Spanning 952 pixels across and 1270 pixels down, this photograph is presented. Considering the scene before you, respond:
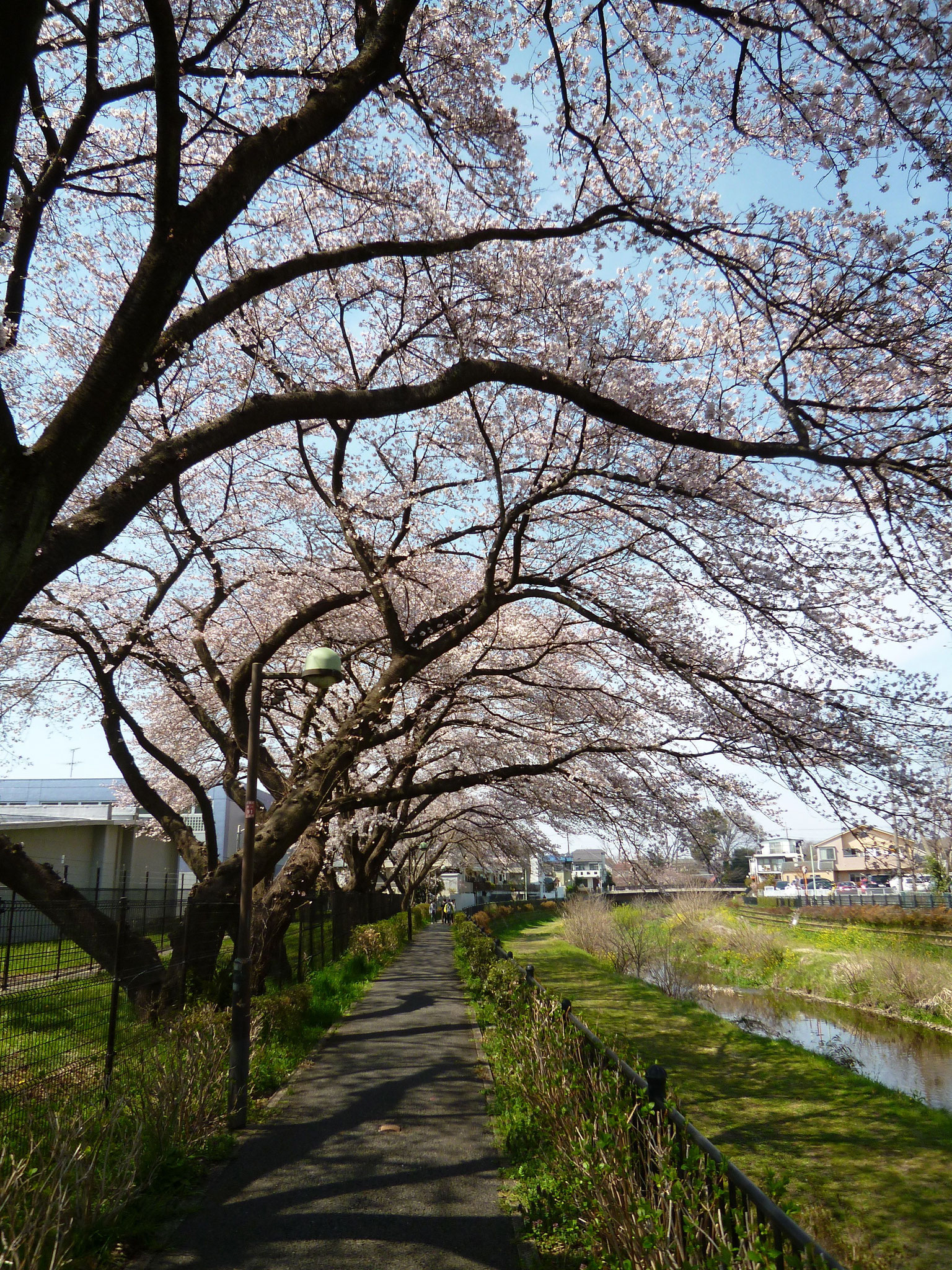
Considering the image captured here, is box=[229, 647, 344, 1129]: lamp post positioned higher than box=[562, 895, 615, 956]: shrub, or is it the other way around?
box=[229, 647, 344, 1129]: lamp post

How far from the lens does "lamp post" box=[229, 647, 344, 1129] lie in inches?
290

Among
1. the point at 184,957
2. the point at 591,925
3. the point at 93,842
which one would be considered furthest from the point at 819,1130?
the point at 93,842

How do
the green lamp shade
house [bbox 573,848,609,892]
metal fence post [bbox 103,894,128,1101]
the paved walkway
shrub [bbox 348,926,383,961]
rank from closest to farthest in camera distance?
the paved walkway, metal fence post [bbox 103,894,128,1101], the green lamp shade, shrub [bbox 348,926,383,961], house [bbox 573,848,609,892]

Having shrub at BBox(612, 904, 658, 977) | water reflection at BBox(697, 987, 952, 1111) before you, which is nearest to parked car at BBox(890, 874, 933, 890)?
shrub at BBox(612, 904, 658, 977)

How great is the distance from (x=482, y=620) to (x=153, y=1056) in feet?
17.0

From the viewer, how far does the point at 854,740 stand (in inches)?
369

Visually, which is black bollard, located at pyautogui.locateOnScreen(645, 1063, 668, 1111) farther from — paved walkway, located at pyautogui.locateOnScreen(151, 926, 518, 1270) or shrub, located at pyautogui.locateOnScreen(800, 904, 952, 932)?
shrub, located at pyautogui.locateOnScreen(800, 904, 952, 932)

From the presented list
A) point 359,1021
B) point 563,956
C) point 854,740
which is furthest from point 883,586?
point 563,956

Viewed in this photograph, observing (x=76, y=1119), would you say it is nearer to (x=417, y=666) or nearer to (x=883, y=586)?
(x=417, y=666)

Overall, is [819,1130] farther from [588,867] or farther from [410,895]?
[588,867]

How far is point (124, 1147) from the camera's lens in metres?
5.24

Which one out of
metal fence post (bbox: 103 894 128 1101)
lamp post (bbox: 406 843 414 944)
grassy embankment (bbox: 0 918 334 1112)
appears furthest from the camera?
lamp post (bbox: 406 843 414 944)

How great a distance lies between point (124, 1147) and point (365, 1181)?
1695 mm

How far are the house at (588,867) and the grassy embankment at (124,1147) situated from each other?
9919 cm
